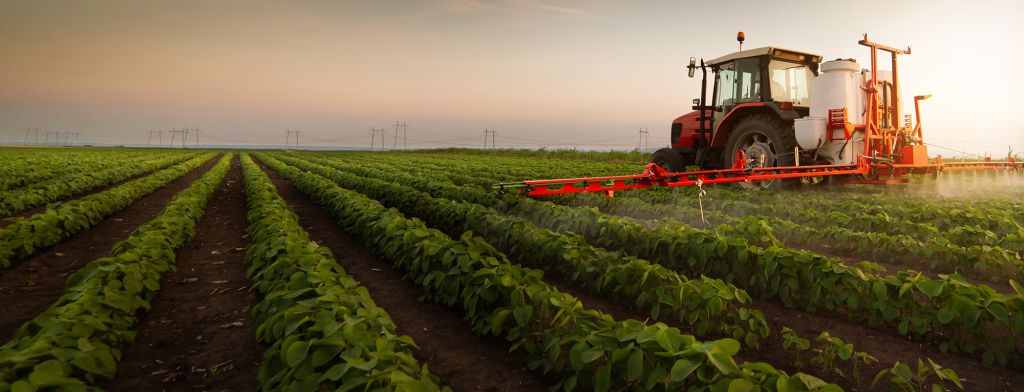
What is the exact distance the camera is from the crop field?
9.14ft

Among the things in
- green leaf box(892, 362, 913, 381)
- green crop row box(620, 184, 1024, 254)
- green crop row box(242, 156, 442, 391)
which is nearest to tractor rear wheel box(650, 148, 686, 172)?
green crop row box(620, 184, 1024, 254)

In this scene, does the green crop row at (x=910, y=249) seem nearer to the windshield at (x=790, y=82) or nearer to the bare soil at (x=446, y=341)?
the bare soil at (x=446, y=341)

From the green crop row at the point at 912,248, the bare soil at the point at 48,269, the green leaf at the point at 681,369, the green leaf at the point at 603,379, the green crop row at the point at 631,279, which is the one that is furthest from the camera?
the green crop row at the point at 912,248

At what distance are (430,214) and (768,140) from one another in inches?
266

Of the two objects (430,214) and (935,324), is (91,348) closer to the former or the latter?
(935,324)

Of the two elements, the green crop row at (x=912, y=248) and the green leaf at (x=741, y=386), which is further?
the green crop row at (x=912, y=248)

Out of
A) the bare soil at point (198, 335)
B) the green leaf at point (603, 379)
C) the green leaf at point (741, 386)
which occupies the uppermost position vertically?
the green leaf at point (741, 386)

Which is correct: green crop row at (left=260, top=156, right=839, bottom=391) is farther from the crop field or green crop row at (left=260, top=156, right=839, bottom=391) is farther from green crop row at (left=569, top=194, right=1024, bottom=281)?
green crop row at (left=569, top=194, right=1024, bottom=281)

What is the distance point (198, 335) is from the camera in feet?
13.8

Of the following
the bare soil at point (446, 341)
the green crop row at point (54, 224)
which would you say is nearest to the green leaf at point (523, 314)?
the bare soil at point (446, 341)

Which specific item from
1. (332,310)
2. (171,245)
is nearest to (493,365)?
(332,310)

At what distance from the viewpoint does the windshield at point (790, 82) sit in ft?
35.0

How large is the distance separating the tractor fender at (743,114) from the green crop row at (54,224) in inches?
457

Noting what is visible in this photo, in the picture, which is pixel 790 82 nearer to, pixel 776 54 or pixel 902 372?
pixel 776 54
